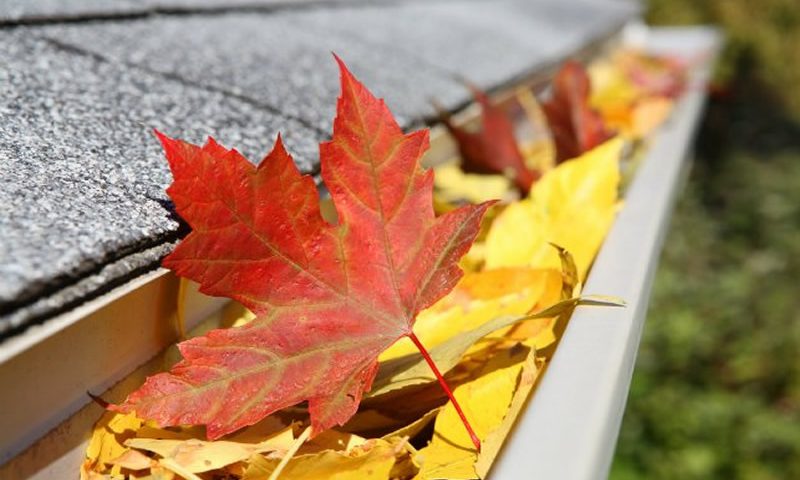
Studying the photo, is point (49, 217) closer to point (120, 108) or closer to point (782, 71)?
point (120, 108)

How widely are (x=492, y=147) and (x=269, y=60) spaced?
0.41 metres

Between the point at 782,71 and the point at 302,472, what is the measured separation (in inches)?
337

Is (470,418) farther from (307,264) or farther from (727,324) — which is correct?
(727,324)

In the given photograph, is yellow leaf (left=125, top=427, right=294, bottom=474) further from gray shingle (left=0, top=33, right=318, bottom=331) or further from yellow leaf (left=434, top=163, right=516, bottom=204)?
yellow leaf (left=434, top=163, right=516, bottom=204)

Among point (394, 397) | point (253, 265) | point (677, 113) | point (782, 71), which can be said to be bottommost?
point (782, 71)

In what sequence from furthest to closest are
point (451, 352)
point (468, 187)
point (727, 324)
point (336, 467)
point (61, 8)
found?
point (727, 324) → point (468, 187) → point (61, 8) → point (451, 352) → point (336, 467)

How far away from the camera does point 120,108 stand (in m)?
0.97

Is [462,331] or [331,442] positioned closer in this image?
[331,442]

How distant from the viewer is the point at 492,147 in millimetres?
1369

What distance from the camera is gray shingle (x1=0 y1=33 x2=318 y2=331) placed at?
23.7 inches

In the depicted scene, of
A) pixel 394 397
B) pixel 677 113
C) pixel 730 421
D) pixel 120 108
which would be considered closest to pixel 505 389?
pixel 394 397

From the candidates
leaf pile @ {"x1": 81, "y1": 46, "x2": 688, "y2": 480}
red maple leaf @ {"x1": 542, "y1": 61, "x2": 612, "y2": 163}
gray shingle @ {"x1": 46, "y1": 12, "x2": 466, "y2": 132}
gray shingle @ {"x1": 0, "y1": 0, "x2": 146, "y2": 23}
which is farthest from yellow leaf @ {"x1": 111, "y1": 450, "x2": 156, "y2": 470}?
red maple leaf @ {"x1": 542, "y1": 61, "x2": 612, "y2": 163}

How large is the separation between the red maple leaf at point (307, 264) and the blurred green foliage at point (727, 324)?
235cm

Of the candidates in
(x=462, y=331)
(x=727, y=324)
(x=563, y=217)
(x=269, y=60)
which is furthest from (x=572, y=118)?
(x=727, y=324)
